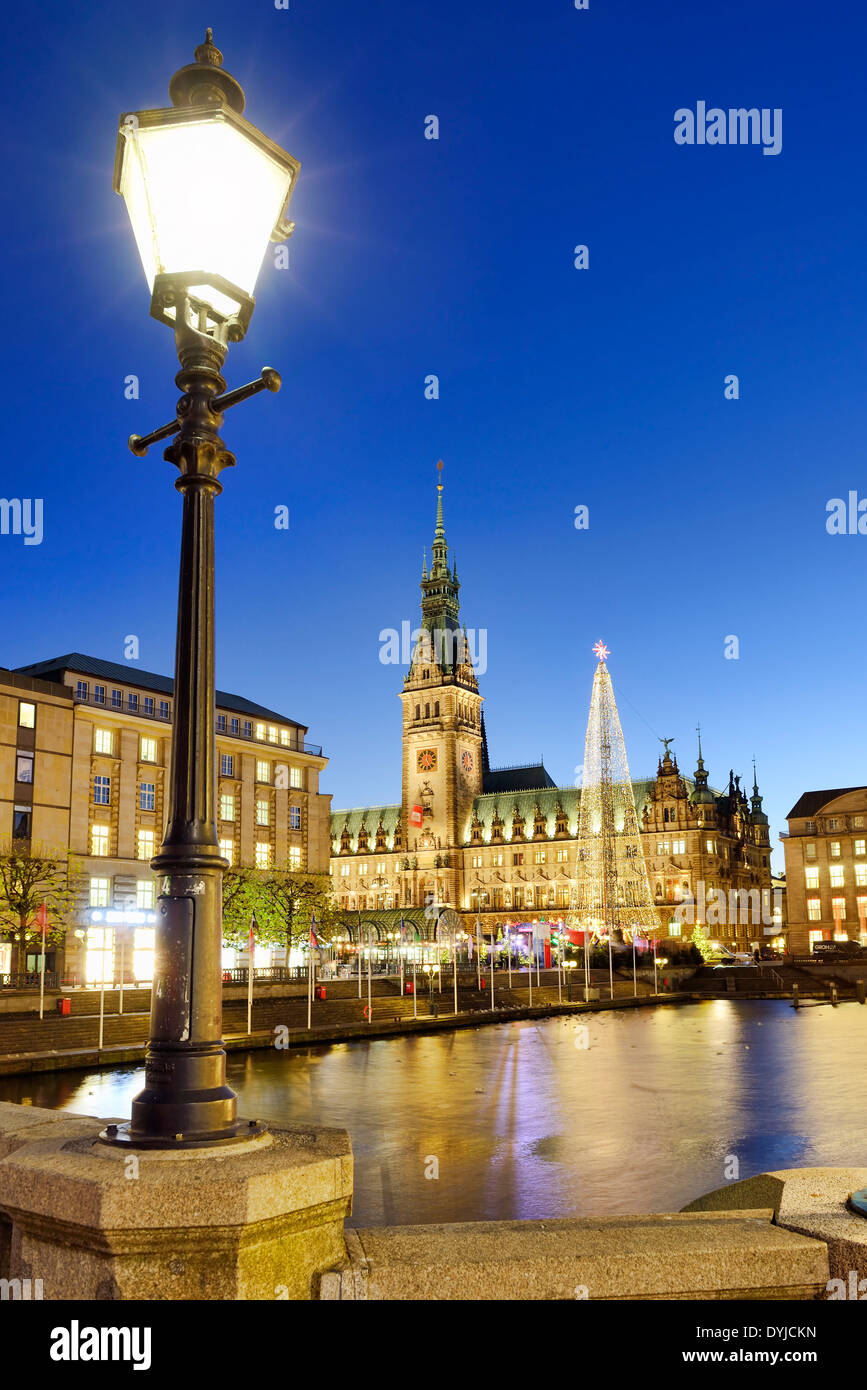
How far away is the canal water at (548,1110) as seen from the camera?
58.3 ft

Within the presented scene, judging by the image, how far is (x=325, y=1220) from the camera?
17.5 ft

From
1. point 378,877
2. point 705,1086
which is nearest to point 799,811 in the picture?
point 378,877

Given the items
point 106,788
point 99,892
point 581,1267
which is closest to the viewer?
point 581,1267

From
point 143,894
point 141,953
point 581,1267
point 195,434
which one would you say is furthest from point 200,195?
point 143,894

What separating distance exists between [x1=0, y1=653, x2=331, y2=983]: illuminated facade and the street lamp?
58.3 m

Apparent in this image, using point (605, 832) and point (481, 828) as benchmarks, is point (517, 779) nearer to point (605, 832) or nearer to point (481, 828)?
point (481, 828)

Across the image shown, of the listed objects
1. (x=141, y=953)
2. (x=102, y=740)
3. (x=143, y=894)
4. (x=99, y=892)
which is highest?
(x=102, y=740)

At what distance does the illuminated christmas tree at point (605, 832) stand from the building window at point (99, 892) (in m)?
41.6

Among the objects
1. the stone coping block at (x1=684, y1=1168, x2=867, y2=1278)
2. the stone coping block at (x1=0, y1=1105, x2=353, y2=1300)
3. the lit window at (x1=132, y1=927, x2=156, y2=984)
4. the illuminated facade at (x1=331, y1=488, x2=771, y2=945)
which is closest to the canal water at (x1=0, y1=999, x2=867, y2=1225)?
the stone coping block at (x1=0, y1=1105, x2=353, y2=1300)

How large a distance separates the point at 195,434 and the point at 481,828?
172 meters

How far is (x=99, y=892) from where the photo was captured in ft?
239

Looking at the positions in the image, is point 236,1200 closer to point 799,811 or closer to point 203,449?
point 203,449

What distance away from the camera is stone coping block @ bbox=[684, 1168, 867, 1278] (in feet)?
17.9
